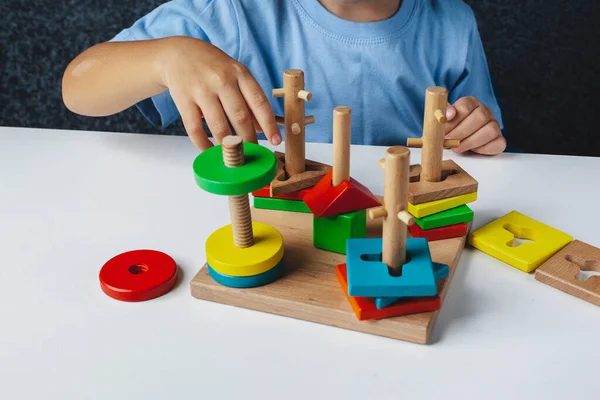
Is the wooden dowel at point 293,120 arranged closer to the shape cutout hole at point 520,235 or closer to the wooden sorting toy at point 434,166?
the wooden sorting toy at point 434,166

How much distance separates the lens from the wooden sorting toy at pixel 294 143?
21.4 inches

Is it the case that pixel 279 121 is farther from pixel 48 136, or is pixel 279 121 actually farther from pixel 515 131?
pixel 515 131

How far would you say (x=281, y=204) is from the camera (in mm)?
596

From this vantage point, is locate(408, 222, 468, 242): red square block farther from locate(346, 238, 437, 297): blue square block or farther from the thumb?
the thumb

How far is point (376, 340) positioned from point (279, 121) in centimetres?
22

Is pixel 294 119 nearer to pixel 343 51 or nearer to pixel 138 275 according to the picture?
pixel 138 275

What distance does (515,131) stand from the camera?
1.38 m

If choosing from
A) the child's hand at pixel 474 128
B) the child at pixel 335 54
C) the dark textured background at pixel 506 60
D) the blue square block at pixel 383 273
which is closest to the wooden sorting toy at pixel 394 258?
the blue square block at pixel 383 273

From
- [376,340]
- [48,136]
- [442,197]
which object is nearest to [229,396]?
[376,340]

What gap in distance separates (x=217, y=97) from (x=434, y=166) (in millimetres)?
219

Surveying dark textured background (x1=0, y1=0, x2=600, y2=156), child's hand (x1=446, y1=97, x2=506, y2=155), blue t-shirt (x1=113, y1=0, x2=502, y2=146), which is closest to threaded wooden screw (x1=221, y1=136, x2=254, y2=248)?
child's hand (x1=446, y1=97, x2=506, y2=155)

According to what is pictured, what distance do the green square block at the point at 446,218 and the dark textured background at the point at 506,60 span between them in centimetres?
86

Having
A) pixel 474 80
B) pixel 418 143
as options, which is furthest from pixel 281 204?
pixel 474 80

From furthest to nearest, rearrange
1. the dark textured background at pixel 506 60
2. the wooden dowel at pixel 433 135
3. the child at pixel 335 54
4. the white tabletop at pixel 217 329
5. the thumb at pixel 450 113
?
1. the dark textured background at pixel 506 60
2. the child at pixel 335 54
3. the thumb at pixel 450 113
4. the wooden dowel at pixel 433 135
5. the white tabletop at pixel 217 329
